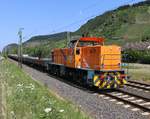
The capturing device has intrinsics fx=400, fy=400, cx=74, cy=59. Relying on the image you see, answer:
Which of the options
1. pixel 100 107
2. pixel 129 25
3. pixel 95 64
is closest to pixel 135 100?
pixel 100 107

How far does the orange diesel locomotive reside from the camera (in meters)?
21.2

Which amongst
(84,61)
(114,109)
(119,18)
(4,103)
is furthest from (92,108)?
(119,18)

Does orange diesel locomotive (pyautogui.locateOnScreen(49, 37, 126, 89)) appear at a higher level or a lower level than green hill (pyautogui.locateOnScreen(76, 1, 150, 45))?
lower

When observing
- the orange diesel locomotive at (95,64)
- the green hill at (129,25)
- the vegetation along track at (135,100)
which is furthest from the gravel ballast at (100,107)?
the green hill at (129,25)

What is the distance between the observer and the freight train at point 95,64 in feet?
69.7

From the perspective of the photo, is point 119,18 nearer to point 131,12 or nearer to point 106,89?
point 131,12

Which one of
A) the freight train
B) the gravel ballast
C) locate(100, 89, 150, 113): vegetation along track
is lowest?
the gravel ballast

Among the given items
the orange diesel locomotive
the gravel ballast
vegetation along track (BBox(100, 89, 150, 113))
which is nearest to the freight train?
the orange diesel locomotive

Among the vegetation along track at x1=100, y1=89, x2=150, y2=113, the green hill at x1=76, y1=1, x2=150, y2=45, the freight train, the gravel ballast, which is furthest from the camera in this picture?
the green hill at x1=76, y1=1, x2=150, y2=45

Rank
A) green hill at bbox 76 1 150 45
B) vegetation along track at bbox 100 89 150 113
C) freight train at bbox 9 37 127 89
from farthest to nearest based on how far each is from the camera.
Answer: green hill at bbox 76 1 150 45 → freight train at bbox 9 37 127 89 → vegetation along track at bbox 100 89 150 113

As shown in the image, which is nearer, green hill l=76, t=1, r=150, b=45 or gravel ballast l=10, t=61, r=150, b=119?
gravel ballast l=10, t=61, r=150, b=119

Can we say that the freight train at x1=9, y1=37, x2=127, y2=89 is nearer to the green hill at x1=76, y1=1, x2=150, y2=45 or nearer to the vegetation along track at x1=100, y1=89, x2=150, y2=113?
the vegetation along track at x1=100, y1=89, x2=150, y2=113

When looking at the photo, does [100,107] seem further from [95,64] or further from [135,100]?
[95,64]

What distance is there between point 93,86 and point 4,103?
1098 cm
